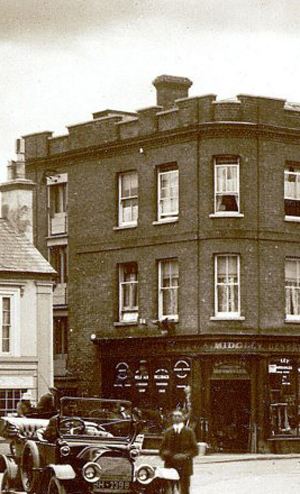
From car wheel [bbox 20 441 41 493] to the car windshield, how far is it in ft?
2.17

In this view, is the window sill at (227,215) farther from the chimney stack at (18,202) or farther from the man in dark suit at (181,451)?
the man in dark suit at (181,451)

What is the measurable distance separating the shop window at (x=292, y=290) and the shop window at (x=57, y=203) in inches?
376

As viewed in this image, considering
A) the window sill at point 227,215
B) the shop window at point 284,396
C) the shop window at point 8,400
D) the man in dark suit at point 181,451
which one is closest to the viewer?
the man in dark suit at point 181,451

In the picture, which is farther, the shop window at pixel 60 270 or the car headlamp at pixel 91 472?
the shop window at pixel 60 270

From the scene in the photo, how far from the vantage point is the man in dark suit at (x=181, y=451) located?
2236 cm

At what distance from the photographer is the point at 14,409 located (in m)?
43.5

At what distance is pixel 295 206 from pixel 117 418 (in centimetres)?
2509

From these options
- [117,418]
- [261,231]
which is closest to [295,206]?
[261,231]

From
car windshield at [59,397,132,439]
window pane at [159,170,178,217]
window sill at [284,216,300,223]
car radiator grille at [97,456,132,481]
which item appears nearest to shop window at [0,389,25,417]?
window pane at [159,170,178,217]

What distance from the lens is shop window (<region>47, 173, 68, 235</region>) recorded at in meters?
53.7

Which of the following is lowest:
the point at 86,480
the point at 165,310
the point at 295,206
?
the point at 86,480

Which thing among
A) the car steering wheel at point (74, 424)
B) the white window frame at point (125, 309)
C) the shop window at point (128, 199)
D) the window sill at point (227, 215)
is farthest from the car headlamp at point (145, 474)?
the shop window at point (128, 199)

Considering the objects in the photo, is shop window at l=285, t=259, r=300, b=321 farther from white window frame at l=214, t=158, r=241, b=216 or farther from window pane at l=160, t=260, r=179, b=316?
window pane at l=160, t=260, r=179, b=316

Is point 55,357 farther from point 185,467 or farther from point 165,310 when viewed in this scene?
point 185,467
